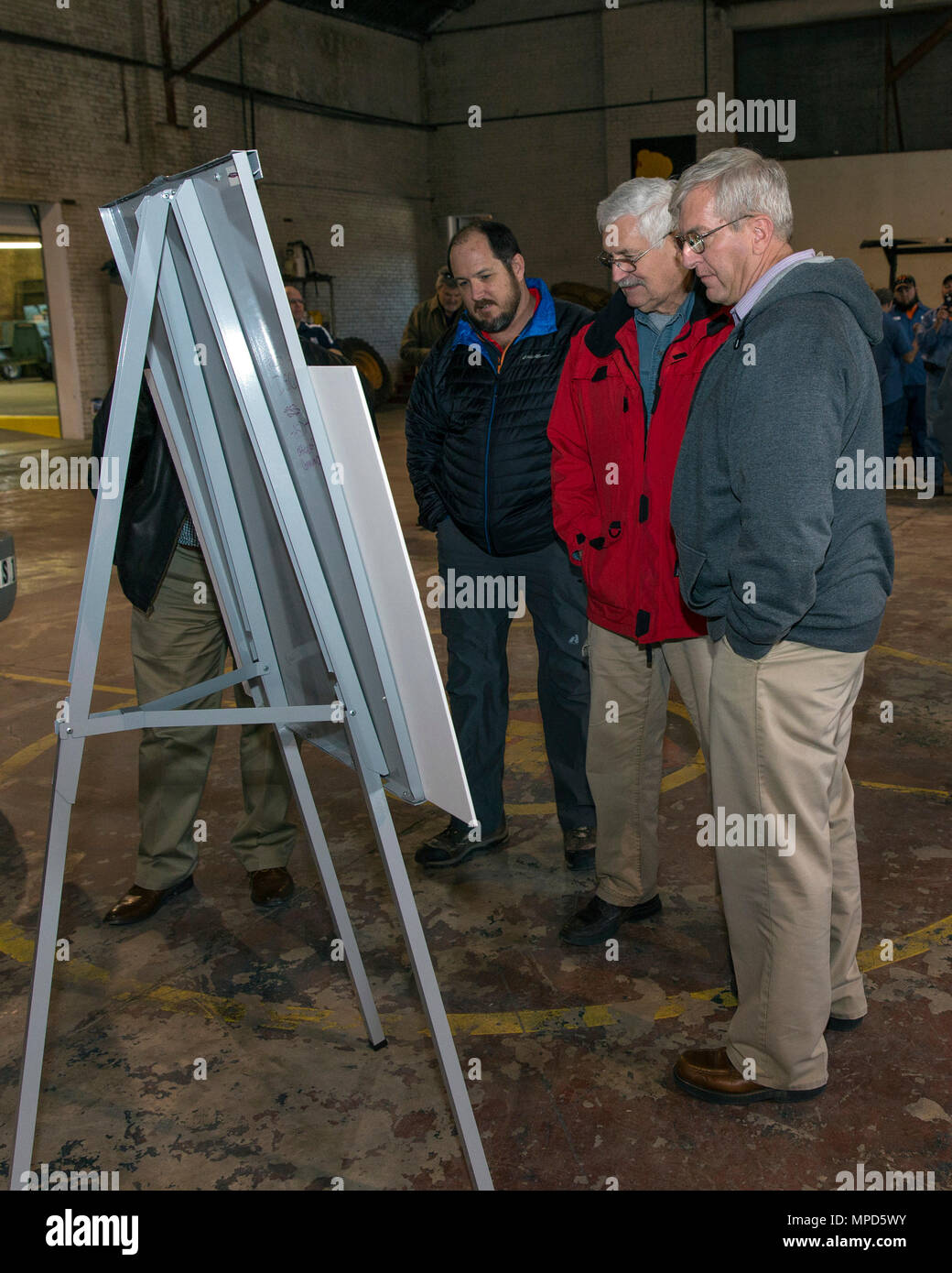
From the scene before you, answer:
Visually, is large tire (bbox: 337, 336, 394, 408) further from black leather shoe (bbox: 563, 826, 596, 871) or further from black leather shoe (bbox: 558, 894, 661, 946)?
black leather shoe (bbox: 558, 894, 661, 946)

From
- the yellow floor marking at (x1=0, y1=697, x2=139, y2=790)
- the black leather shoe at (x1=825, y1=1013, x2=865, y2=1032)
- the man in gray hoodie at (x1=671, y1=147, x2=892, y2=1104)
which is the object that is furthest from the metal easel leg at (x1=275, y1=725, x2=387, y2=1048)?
the yellow floor marking at (x1=0, y1=697, x2=139, y2=790)

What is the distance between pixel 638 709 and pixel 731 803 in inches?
26.2

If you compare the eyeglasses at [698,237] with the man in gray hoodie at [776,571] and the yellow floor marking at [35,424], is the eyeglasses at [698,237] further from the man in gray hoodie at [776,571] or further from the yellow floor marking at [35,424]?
the yellow floor marking at [35,424]

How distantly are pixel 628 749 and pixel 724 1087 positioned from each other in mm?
886

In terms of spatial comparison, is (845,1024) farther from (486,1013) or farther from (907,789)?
(907,789)

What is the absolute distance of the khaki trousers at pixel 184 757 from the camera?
126 inches

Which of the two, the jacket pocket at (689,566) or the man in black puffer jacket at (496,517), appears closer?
the jacket pocket at (689,566)

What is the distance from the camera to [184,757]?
10.9 feet

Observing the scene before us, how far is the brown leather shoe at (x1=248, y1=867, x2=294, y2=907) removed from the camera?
11.0 ft

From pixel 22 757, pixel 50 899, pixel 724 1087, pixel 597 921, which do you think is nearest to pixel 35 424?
pixel 22 757

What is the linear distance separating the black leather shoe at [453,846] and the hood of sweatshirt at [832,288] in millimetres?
2045

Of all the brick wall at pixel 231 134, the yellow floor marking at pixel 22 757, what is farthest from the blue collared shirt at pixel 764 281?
the brick wall at pixel 231 134

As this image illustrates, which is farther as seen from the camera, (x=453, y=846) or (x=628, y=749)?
(x=453, y=846)
